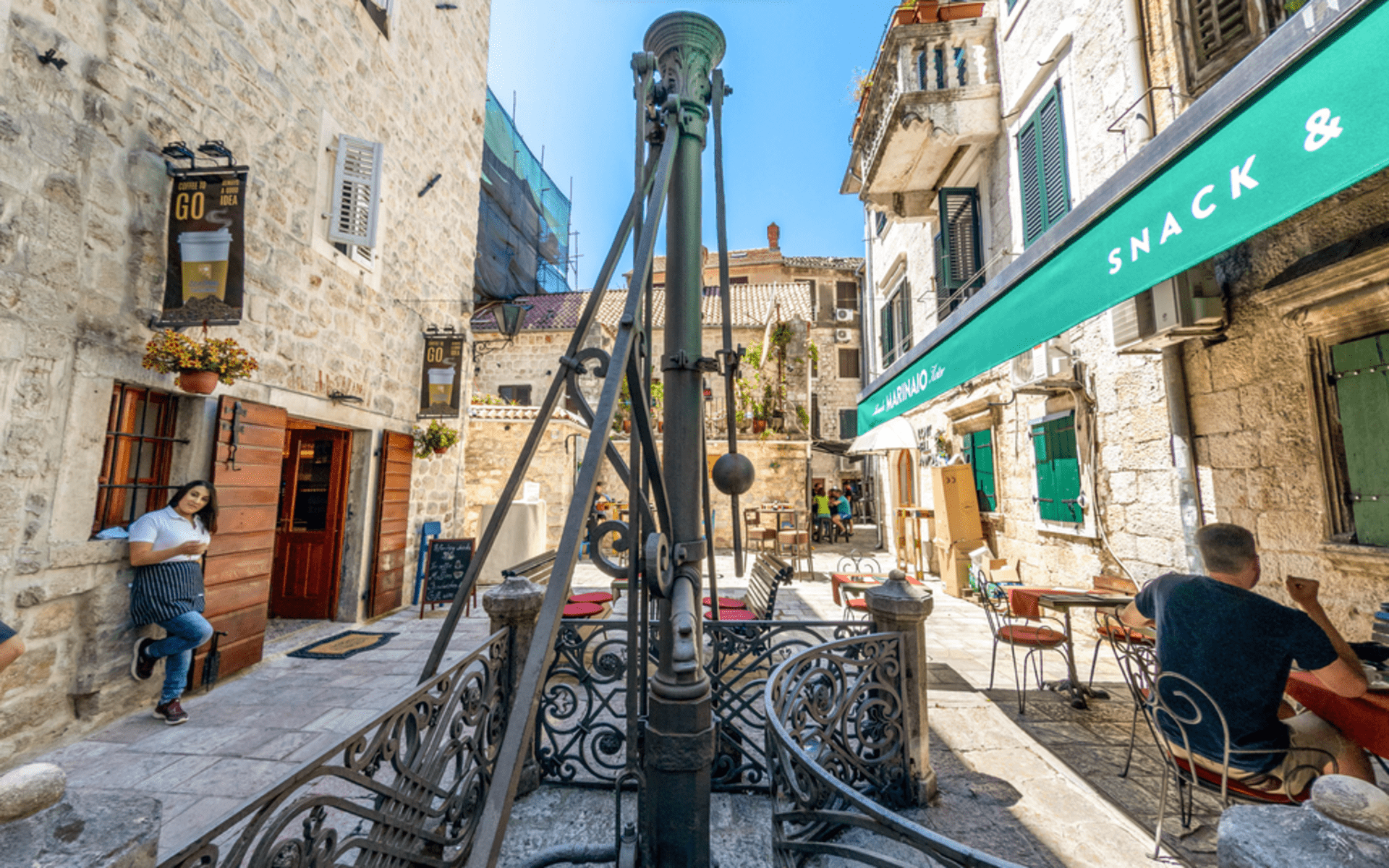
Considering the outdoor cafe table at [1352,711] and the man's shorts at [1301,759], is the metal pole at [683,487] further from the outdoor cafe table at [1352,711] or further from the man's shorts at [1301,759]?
the outdoor cafe table at [1352,711]

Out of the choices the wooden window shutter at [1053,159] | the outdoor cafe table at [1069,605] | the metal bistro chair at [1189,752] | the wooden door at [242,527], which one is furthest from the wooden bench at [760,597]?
the wooden window shutter at [1053,159]

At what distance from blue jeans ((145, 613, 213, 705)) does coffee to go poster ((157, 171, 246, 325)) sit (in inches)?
82.3

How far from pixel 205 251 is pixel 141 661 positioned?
2.93 m

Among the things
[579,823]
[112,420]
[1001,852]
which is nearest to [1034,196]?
[1001,852]

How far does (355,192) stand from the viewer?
607 centimetres

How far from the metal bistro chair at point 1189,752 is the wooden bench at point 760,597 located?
2316 mm

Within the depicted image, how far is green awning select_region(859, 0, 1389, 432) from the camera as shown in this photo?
1914mm

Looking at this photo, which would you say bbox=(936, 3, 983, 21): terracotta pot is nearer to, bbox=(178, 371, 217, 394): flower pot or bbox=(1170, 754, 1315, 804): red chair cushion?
bbox=(1170, 754, 1315, 804): red chair cushion

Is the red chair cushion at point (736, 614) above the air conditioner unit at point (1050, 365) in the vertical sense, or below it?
below

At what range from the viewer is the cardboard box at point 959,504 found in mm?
8242

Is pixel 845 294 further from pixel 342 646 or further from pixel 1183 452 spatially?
pixel 342 646

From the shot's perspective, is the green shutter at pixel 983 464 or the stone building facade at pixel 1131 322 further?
the green shutter at pixel 983 464

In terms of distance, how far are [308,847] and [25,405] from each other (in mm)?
3742

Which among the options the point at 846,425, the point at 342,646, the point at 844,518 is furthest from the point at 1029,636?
the point at 846,425
